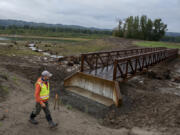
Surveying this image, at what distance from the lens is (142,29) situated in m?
66.3

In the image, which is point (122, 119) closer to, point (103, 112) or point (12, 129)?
point (103, 112)

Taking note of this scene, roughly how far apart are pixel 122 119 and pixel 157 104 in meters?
2.13

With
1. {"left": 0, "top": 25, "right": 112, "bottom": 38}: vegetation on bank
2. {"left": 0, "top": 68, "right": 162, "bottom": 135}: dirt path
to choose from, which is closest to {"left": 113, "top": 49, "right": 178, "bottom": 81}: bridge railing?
{"left": 0, "top": 68, "right": 162, "bottom": 135}: dirt path

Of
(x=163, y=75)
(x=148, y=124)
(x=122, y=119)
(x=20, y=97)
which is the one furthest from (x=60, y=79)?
(x=163, y=75)

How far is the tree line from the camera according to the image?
65.3 metres

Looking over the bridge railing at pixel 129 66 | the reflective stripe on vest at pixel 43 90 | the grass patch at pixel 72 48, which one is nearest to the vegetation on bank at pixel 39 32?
the grass patch at pixel 72 48

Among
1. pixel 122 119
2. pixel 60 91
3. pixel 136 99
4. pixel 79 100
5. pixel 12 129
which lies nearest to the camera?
pixel 12 129

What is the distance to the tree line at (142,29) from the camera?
6531 centimetres

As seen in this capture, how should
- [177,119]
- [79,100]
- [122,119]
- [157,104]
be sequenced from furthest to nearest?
[79,100] → [157,104] → [122,119] → [177,119]

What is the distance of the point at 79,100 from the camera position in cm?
954

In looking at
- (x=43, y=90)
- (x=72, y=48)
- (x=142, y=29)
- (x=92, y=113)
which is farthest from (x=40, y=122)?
(x=142, y=29)

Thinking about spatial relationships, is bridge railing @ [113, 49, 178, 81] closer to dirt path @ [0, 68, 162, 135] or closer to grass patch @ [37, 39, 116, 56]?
dirt path @ [0, 68, 162, 135]

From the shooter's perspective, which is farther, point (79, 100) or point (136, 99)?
point (79, 100)

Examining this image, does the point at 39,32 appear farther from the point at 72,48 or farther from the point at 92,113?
the point at 92,113
